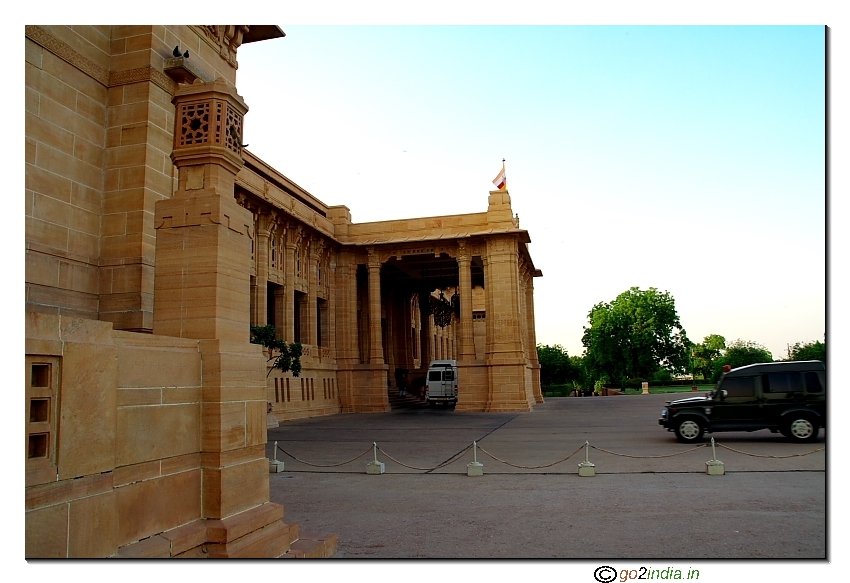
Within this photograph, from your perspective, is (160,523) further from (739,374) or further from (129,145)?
(739,374)

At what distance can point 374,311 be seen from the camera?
37.8 meters

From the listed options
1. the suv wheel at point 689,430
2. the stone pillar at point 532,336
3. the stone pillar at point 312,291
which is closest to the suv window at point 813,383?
the suv wheel at point 689,430

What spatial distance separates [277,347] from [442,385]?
16149mm

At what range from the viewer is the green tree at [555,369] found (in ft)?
260

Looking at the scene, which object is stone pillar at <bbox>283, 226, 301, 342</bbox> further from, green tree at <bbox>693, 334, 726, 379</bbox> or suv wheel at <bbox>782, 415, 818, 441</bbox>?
green tree at <bbox>693, 334, 726, 379</bbox>

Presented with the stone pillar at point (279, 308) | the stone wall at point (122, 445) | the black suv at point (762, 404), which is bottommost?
the black suv at point (762, 404)

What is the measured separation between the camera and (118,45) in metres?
8.62

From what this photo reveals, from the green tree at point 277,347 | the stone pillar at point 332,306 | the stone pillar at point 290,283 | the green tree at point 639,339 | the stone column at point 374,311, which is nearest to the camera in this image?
the green tree at point 277,347

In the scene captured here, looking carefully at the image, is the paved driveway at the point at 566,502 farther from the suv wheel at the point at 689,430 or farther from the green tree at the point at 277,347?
the green tree at the point at 277,347

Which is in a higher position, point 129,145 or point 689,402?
point 129,145

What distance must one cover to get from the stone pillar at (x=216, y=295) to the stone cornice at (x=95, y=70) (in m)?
2.50

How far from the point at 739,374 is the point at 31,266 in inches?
608

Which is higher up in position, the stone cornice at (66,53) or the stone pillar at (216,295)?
the stone cornice at (66,53)

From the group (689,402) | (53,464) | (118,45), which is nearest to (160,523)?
(53,464)
